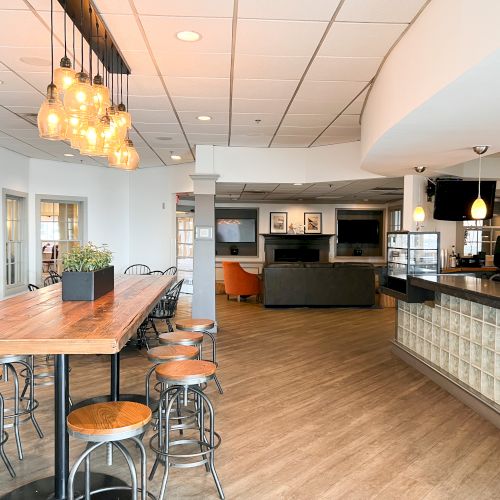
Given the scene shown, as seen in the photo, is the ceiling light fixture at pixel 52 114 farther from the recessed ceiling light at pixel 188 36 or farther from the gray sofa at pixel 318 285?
the gray sofa at pixel 318 285

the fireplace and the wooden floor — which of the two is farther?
the fireplace

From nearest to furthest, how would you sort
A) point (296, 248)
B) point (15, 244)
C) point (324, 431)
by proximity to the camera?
point (324, 431)
point (15, 244)
point (296, 248)

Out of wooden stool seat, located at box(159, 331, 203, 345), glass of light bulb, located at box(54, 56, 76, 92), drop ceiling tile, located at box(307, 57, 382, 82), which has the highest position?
drop ceiling tile, located at box(307, 57, 382, 82)

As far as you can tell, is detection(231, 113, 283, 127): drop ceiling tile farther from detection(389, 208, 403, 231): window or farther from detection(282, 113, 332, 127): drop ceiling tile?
detection(389, 208, 403, 231): window

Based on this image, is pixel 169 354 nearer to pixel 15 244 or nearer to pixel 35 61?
pixel 35 61

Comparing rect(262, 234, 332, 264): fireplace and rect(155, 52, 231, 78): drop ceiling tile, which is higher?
rect(155, 52, 231, 78): drop ceiling tile

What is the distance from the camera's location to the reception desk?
3.83 metres

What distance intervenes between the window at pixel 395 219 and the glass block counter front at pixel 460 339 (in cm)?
735

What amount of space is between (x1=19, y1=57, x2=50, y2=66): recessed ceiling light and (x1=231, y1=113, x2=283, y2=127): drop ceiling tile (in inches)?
83.5

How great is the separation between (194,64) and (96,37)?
32.5 inches

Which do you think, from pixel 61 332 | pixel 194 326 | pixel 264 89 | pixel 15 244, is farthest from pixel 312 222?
pixel 61 332

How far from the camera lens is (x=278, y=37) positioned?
332 centimetres

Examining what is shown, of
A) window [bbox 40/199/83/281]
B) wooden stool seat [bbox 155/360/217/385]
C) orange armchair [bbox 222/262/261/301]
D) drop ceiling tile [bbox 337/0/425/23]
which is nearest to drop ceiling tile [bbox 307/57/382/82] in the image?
drop ceiling tile [bbox 337/0/425/23]

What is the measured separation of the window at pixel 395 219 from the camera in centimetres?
1253
